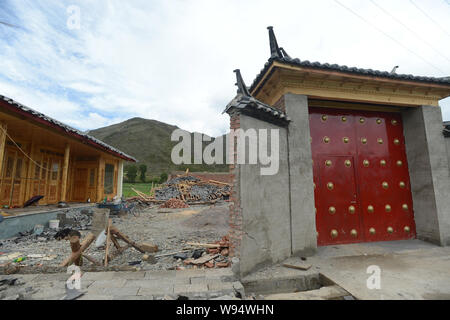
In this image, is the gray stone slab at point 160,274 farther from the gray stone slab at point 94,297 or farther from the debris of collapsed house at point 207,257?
the gray stone slab at point 94,297

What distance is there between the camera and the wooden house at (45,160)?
712 cm

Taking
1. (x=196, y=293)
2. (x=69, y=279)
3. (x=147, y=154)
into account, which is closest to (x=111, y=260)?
(x=69, y=279)

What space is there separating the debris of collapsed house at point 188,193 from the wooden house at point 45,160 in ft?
12.7

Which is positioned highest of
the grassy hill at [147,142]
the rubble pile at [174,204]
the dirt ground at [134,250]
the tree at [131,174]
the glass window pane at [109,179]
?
the grassy hill at [147,142]

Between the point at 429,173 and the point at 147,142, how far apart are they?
285 feet

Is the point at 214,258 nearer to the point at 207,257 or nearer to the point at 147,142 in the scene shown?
the point at 207,257

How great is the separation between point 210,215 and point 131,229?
312 cm

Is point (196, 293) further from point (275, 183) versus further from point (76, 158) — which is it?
point (76, 158)

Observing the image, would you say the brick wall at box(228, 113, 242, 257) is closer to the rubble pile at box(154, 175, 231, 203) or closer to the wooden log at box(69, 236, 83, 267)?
the wooden log at box(69, 236, 83, 267)

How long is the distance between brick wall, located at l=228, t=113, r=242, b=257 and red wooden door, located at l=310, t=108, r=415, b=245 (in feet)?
6.56

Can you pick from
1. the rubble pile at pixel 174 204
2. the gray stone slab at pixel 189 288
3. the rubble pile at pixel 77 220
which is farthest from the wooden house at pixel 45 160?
the gray stone slab at pixel 189 288

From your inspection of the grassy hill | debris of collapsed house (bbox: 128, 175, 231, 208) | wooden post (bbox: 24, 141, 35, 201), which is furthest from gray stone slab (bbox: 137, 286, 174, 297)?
the grassy hill

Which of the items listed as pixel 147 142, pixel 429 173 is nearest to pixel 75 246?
pixel 429 173

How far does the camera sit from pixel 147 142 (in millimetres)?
84188
